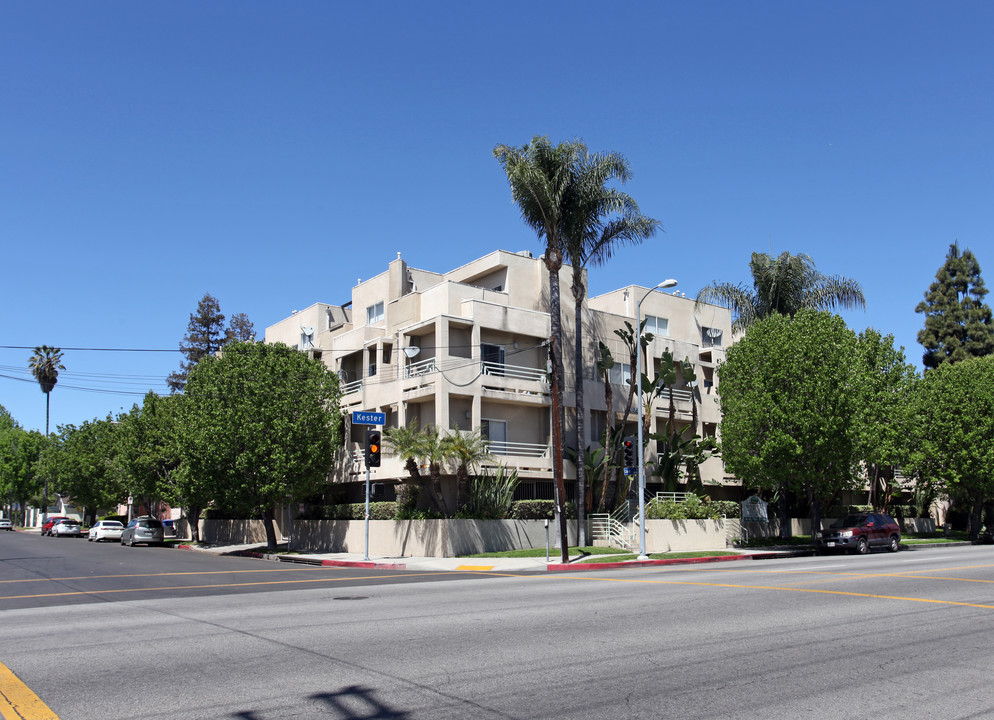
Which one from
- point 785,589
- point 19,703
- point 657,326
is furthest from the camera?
point 657,326

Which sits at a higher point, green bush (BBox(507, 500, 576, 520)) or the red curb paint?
green bush (BBox(507, 500, 576, 520))

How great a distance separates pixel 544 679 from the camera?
25.9 ft

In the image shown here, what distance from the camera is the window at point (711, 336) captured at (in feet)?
159

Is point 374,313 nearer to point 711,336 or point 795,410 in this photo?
point 711,336

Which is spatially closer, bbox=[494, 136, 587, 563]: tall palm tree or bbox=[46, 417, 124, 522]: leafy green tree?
bbox=[494, 136, 587, 563]: tall palm tree

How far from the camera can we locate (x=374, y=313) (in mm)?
42938

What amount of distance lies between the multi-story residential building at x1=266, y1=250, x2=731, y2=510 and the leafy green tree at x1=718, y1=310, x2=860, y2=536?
17.6ft

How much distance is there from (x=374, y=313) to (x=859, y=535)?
25868mm

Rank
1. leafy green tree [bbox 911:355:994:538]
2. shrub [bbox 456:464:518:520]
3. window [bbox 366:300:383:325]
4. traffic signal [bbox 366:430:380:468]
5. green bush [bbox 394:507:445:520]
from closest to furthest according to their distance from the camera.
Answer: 1. traffic signal [bbox 366:430:380:468]
2. green bush [bbox 394:507:445:520]
3. shrub [bbox 456:464:518:520]
4. leafy green tree [bbox 911:355:994:538]
5. window [bbox 366:300:383:325]

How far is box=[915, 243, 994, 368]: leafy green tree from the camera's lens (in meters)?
60.2

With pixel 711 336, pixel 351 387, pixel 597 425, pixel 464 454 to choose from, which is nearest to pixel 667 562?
pixel 464 454

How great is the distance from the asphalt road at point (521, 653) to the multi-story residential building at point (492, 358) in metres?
18.6

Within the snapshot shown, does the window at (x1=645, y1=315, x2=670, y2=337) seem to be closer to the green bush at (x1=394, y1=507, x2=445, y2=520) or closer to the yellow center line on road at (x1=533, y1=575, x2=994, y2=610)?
the green bush at (x1=394, y1=507, x2=445, y2=520)

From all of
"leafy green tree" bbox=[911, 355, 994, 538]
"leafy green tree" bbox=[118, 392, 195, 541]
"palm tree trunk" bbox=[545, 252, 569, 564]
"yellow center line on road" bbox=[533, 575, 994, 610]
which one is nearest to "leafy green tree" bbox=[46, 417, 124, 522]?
"leafy green tree" bbox=[118, 392, 195, 541]
